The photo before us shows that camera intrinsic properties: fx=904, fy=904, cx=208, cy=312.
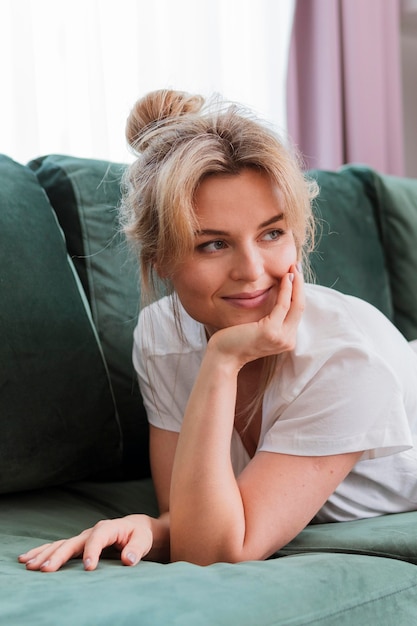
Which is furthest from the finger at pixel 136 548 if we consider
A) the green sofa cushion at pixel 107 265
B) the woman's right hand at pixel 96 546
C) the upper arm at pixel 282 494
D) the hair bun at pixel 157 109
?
the hair bun at pixel 157 109

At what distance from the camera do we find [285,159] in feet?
4.18

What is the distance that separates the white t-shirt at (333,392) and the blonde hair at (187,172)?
0.08 m

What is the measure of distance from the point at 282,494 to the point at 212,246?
35 centimetres

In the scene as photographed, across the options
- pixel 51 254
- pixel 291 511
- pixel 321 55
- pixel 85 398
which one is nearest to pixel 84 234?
pixel 51 254

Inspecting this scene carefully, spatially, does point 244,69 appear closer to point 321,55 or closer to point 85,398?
point 321,55

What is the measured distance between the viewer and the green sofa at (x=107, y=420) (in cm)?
89

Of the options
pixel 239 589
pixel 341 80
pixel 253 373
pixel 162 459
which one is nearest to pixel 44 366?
pixel 162 459

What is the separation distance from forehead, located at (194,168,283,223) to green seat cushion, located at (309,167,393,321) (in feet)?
2.10

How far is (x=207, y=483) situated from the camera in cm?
116

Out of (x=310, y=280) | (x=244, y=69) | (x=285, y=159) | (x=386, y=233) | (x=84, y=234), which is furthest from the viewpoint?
(x=244, y=69)

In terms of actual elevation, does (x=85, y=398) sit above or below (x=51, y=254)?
below

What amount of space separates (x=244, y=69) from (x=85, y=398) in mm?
1569

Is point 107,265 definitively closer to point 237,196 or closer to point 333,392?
point 237,196

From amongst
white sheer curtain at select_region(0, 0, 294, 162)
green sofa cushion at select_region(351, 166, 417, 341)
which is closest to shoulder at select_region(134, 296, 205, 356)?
green sofa cushion at select_region(351, 166, 417, 341)
